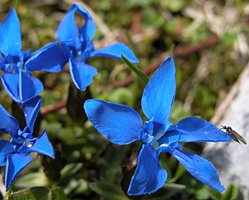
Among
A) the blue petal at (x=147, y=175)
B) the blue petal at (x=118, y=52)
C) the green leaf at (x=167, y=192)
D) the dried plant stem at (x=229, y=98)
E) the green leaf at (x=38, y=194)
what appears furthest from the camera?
the dried plant stem at (x=229, y=98)

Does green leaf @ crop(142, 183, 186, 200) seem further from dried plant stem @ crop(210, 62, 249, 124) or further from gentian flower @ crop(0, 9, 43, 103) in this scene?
gentian flower @ crop(0, 9, 43, 103)

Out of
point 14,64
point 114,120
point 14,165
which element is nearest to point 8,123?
point 14,165

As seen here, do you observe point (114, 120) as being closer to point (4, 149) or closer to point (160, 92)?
point (160, 92)

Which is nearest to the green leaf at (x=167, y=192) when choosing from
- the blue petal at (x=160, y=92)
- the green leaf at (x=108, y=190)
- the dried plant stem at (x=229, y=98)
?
the green leaf at (x=108, y=190)

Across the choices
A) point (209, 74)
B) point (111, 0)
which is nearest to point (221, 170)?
point (209, 74)

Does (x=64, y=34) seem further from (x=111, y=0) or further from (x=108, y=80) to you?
(x=111, y=0)

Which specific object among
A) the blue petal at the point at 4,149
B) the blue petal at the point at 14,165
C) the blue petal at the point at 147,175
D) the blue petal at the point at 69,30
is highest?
the blue petal at the point at 69,30

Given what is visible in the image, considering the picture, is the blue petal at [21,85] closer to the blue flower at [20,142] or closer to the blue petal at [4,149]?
the blue flower at [20,142]
